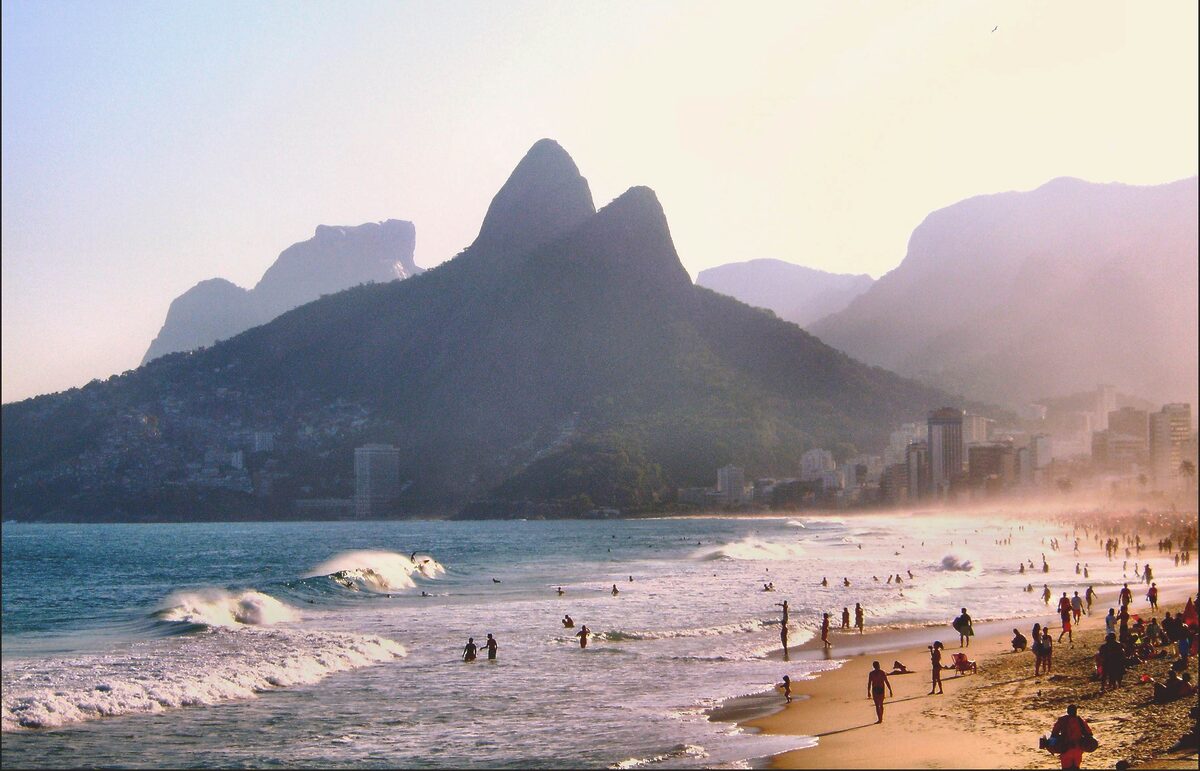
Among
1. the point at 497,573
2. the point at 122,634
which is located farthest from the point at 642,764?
the point at 497,573

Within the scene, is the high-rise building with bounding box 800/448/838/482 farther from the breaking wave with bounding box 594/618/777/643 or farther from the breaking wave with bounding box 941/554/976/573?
the breaking wave with bounding box 594/618/777/643

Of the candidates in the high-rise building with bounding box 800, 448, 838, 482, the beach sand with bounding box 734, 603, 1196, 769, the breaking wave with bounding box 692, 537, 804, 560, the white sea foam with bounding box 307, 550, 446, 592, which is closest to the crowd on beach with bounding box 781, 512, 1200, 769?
the beach sand with bounding box 734, 603, 1196, 769

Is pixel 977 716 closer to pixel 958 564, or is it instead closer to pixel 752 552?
pixel 958 564

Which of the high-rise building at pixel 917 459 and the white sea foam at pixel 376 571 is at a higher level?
the high-rise building at pixel 917 459

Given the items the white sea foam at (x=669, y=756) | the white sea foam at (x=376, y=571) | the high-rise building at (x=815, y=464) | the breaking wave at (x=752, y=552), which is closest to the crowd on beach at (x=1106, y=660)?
the white sea foam at (x=669, y=756)

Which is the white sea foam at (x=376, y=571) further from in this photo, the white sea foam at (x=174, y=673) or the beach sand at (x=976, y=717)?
the beach sand at (x=976, y=717)

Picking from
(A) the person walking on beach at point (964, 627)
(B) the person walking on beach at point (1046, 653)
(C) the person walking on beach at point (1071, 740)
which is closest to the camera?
(C) the person walking on beach at point (1071, 740)

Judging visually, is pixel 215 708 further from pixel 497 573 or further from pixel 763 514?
pixel 763 514
